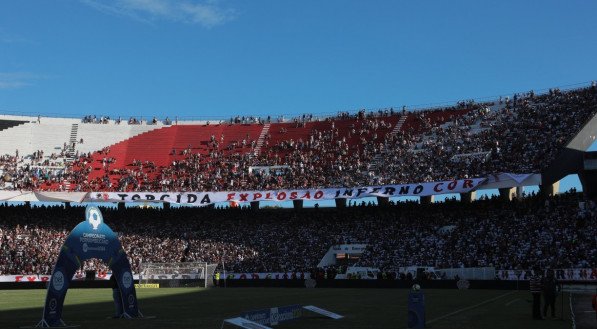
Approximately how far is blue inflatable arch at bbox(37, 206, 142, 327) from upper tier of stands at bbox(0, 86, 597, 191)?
1630 inches

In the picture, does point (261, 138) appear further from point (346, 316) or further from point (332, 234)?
point (346, 316)

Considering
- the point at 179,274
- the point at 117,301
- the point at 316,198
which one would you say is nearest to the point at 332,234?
the point at 316,198

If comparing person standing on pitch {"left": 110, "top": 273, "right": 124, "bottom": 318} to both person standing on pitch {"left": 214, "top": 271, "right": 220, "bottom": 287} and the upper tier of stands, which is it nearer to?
person standing on pitch {"left": 214, "top": 271, "right": 220, "bottom": 287}

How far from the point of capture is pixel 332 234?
210 feet

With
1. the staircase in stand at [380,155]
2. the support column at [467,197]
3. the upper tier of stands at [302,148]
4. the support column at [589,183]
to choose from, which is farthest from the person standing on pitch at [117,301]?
the staircase in stand at [380,155]

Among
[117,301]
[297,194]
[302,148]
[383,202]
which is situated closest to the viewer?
[117,301]

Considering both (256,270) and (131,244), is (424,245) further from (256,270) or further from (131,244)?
(131,244)

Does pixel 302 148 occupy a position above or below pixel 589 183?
above

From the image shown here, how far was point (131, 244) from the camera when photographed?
65625mm

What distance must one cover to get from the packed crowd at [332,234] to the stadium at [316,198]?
18 cm

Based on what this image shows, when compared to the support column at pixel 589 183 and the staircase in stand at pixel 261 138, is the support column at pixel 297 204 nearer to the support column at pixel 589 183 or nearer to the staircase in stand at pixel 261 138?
the staircase in stand at pixel 261 138

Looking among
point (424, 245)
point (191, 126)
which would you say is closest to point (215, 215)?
point (191, 126)

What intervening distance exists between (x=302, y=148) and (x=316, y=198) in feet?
40.4

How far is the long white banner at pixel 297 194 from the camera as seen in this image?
57812 millimetres
